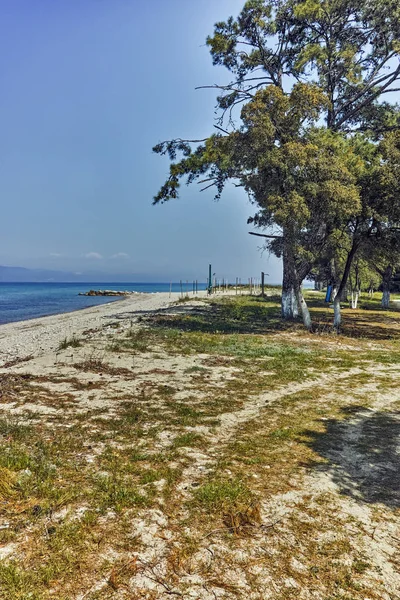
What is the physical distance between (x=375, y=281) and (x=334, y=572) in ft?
163

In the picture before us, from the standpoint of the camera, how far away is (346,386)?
31.9 feet

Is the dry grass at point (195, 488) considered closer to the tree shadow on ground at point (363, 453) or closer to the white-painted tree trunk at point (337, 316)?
the tree shadow on ground at point (363, 453)

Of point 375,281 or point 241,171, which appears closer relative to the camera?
point 241,171

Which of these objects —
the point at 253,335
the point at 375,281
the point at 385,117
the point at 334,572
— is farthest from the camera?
the point at 375,281

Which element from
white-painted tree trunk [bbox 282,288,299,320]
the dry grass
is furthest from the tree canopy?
the dry grass

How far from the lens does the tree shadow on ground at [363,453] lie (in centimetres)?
464

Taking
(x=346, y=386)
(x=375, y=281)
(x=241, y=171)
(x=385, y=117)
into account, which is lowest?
(x=346, y=386)

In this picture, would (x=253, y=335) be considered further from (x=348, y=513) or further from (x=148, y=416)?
(x=348, y=513)

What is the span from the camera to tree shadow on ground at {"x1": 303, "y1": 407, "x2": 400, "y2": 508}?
4645 millimetres

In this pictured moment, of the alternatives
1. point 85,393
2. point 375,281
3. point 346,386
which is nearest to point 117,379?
point 85,393

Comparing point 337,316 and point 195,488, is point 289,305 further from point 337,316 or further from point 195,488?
point 195,488

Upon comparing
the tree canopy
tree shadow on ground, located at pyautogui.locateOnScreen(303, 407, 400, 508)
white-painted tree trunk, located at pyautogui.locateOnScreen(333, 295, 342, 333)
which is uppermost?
the tree canopy

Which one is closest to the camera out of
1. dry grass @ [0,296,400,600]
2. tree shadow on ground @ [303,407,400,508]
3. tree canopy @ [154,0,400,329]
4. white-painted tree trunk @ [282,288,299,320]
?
dry grass @ [0,296,400,600]

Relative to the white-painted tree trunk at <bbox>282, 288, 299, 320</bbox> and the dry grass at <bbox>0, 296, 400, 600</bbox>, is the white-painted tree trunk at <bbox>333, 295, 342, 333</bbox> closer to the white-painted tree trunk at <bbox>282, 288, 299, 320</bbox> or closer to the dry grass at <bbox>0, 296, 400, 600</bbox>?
the white-painted tree trunk at <bbox>282, 288, 299, 320</bbox>
